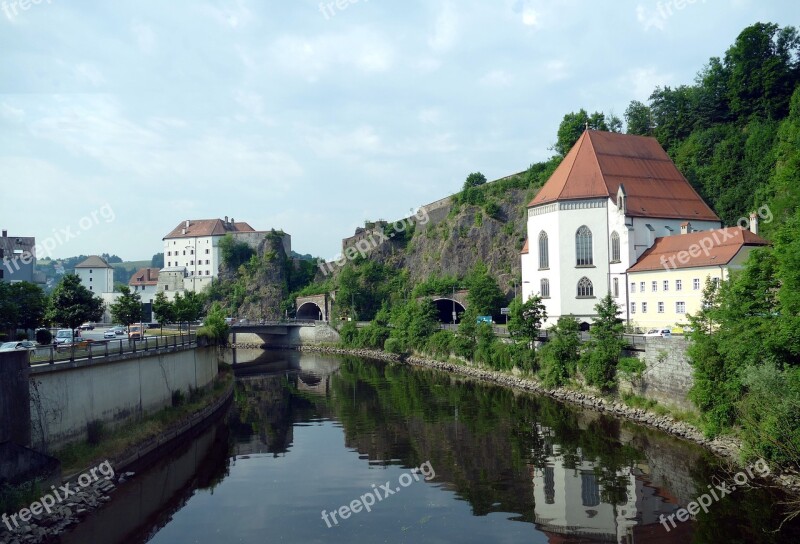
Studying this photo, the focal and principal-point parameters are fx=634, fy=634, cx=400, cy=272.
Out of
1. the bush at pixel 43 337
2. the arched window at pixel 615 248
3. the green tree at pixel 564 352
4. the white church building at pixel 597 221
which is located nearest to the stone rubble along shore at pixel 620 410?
the green tree at pixel 564 352

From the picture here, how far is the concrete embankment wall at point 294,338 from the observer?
85812 mm

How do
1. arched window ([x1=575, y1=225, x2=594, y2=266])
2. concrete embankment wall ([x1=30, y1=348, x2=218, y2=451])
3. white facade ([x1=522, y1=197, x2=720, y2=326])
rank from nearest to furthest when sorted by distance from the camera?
1. concrete embankment wall ([x1=30, y1=348, x2=218, y2=451])
2. white facade ([x1=522, y1=197, x2=720, y2=326])
3. arched window ([x1=575, y1=225, x2=594, y2=266])

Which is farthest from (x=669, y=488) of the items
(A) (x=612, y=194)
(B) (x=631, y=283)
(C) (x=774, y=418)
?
(A) (x=612, y=194)

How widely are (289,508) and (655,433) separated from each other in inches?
690

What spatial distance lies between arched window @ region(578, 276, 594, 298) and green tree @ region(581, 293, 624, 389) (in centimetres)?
1466

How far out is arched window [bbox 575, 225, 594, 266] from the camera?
52.4m

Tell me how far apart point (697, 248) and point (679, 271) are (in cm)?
217

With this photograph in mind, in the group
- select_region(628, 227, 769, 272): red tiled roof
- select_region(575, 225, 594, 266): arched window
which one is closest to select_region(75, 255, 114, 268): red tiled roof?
select_region(575, 225, 594, 266): arched window

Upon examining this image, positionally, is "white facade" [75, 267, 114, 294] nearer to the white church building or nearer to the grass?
the grass

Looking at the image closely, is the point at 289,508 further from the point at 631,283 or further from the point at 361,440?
the point at 631,283

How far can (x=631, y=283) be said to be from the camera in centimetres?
4944

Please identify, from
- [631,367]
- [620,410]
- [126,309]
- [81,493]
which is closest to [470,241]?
[126,309]

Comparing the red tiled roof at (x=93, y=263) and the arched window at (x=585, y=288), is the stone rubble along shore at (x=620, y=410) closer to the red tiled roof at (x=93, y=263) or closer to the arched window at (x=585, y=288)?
the arched window at (x=585, y=288)

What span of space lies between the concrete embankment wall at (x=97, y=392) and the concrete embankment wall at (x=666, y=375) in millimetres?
24631
